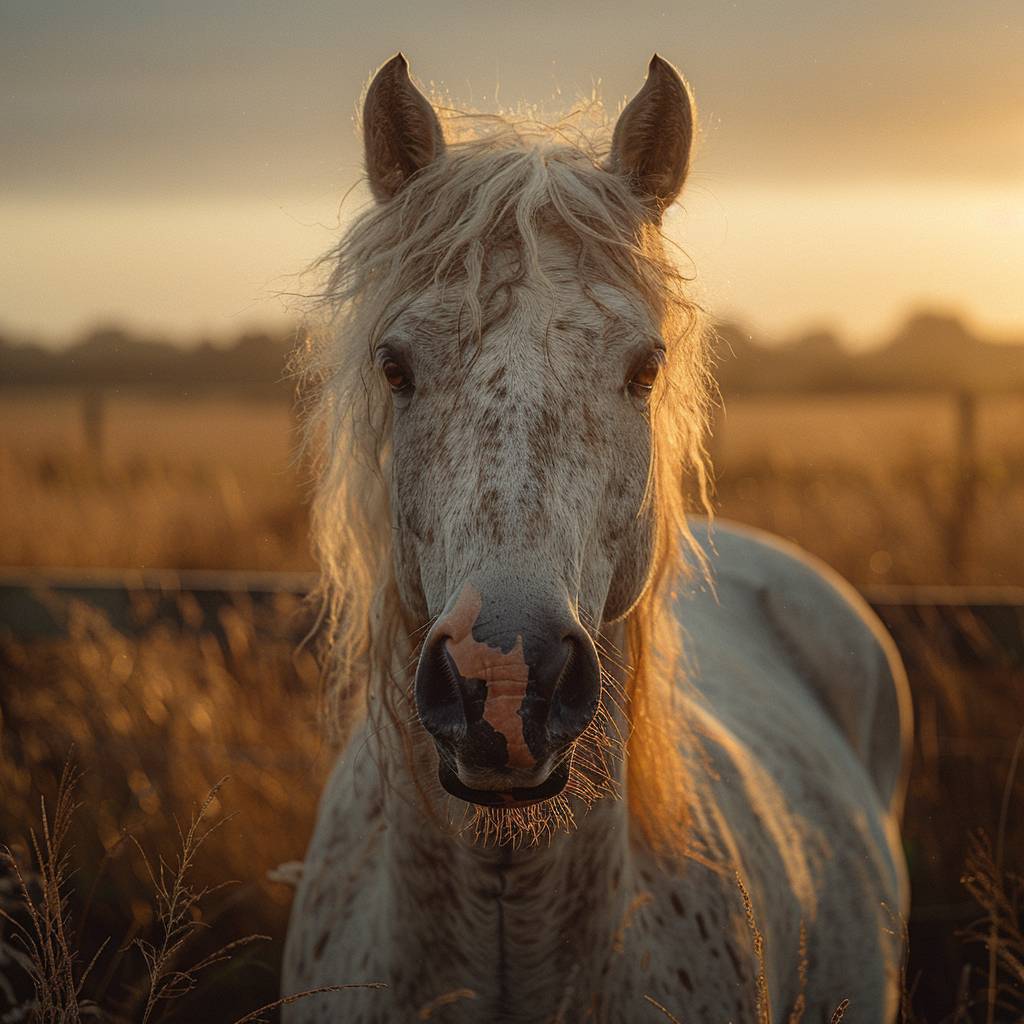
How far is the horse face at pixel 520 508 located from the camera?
118 centimetres

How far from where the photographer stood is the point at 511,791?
123cm

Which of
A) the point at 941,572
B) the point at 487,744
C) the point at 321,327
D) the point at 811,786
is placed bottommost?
the point at 941,572

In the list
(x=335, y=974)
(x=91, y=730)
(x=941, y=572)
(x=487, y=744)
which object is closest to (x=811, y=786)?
(x=335, y=974)

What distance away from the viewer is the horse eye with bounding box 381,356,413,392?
155 cm

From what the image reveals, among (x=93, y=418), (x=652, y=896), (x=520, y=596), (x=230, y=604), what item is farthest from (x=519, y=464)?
(x=93, y=418)

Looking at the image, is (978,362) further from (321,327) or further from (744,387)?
(321,327)

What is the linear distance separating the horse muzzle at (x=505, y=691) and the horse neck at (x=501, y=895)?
0.36 m

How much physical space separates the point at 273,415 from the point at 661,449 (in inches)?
462

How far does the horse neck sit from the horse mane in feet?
0.52

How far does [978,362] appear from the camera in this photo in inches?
381

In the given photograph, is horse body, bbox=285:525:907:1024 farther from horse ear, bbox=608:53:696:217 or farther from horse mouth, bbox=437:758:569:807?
horse ear, bbox=608:53:696:217

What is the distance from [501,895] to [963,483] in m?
7.05

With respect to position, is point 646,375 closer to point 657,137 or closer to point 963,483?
point 657,137

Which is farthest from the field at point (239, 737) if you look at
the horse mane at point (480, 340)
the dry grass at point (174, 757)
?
the horse mane at point (480, 340)
